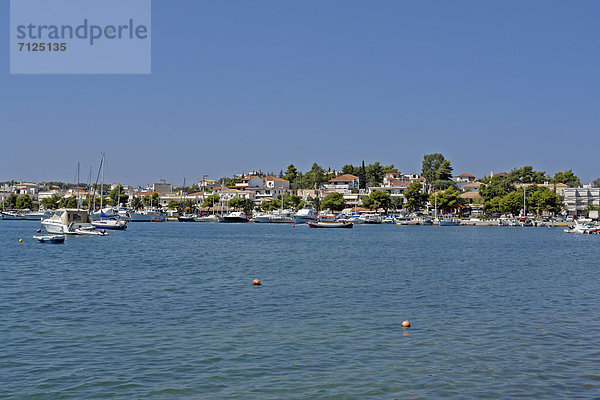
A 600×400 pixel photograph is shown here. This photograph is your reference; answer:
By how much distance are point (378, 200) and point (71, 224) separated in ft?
337

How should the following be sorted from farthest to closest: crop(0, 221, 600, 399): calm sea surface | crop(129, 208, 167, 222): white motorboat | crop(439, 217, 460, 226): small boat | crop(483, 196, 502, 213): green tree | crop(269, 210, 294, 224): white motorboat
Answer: crop(129, 208, 167, 222): white motorboat < crop(269, 210, 294, 224): white motorboat < crop(483, 196, 502, 213): green tree < crop(439, 217, 460, 226): small boat < crop(0, 221, 600, 399): calm sea surface

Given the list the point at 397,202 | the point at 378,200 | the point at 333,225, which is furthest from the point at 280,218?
the point at 397,202

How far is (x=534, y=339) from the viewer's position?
15844mm

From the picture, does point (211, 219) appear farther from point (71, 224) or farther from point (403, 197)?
point (71, 224)

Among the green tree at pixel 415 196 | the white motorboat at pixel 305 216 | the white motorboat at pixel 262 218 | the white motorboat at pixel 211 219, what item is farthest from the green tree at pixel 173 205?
the green tree at pixel 415 196

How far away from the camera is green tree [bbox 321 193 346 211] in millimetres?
159625

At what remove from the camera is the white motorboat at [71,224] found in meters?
61.2

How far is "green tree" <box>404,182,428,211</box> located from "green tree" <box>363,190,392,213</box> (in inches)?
242

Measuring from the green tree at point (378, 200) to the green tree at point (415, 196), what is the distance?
614 centimetres

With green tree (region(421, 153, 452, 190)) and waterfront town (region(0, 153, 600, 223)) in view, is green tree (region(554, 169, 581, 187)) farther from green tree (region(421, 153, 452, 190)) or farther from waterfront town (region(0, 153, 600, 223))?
green tree (region(421, 153, 452, 190))

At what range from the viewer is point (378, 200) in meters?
154

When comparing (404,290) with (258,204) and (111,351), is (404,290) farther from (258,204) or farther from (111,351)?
(258,204)

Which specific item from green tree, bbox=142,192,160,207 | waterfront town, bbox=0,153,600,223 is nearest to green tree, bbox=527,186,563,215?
waterfront town, bbox=0,153,600,223

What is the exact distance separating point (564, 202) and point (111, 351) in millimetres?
151806
